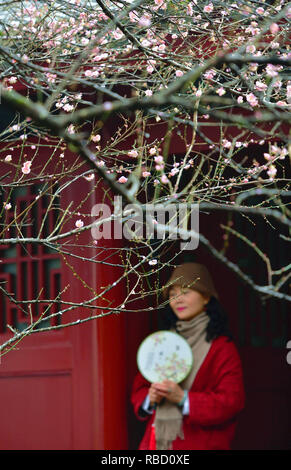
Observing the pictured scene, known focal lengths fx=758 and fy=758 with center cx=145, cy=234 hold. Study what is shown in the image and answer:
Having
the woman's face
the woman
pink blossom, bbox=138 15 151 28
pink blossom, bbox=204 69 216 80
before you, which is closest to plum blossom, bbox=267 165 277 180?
pink blossom, bbox=204 69 216 80

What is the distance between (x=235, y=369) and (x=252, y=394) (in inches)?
44.9

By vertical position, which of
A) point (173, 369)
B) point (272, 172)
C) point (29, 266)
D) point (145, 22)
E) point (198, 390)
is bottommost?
point (198, 390)

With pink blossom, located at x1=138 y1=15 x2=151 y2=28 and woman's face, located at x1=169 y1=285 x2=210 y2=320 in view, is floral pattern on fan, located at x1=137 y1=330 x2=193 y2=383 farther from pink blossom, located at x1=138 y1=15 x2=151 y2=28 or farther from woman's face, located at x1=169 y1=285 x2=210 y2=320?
pink blossom, located at x1=138 y1=15 x2=151 y2=28

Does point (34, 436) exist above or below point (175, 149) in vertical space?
below

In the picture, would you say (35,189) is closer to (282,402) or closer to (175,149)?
(175,149)

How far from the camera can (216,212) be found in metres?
7.14

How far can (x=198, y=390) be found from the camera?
6051 millimetres

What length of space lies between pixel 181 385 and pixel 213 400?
38 cm

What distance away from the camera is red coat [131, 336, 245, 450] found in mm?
5789

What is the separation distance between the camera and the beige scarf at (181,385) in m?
5.85

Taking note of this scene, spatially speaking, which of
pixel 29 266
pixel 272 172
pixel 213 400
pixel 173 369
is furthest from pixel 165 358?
pixel 272 172

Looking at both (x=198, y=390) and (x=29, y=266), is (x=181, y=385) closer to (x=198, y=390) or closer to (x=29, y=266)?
(x=198, y=390)
